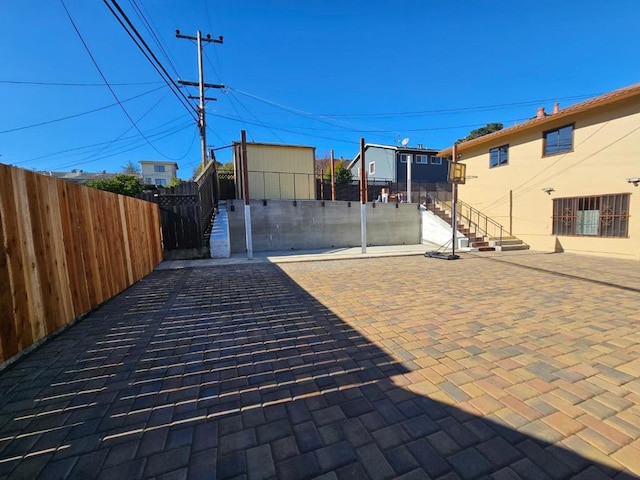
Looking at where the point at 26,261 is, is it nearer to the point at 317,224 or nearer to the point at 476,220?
the point at 317,224

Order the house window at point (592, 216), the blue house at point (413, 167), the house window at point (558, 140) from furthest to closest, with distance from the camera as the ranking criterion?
the blue house at point (413, 167)
the house window at point (558, 140)
the house window at point (592, 216)

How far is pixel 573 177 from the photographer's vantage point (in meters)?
10.2

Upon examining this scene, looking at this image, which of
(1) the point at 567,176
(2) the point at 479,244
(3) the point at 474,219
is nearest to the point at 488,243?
(2) the point at 479,244

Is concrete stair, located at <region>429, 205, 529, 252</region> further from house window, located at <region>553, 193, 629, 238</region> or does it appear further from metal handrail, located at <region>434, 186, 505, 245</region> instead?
house window, located at <region>553, 193, 629, 238</region>

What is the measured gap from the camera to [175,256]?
9508 mm

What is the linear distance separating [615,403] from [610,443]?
0.54 metres

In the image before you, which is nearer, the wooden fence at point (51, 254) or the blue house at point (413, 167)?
the wooden fence at point (51, 254)

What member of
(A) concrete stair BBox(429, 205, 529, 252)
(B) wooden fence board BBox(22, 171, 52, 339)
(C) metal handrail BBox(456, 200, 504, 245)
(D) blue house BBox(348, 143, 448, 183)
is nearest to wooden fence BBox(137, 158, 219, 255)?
(B) wooden fence board BBox(22, 171, 52, 339)

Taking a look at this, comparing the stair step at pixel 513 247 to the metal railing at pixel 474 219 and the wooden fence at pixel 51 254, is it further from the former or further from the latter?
the wooden fence at pixel 51 254

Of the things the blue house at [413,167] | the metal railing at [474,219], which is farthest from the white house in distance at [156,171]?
the metal railing at [474,219]

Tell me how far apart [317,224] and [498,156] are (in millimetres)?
8870

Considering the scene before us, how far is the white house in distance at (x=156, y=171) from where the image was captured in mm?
52938

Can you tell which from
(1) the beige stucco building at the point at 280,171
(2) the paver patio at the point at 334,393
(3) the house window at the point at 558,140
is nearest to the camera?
(2) the paver patio at the point at 334,393

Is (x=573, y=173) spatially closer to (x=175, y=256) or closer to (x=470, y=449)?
(x=470, y=449)
